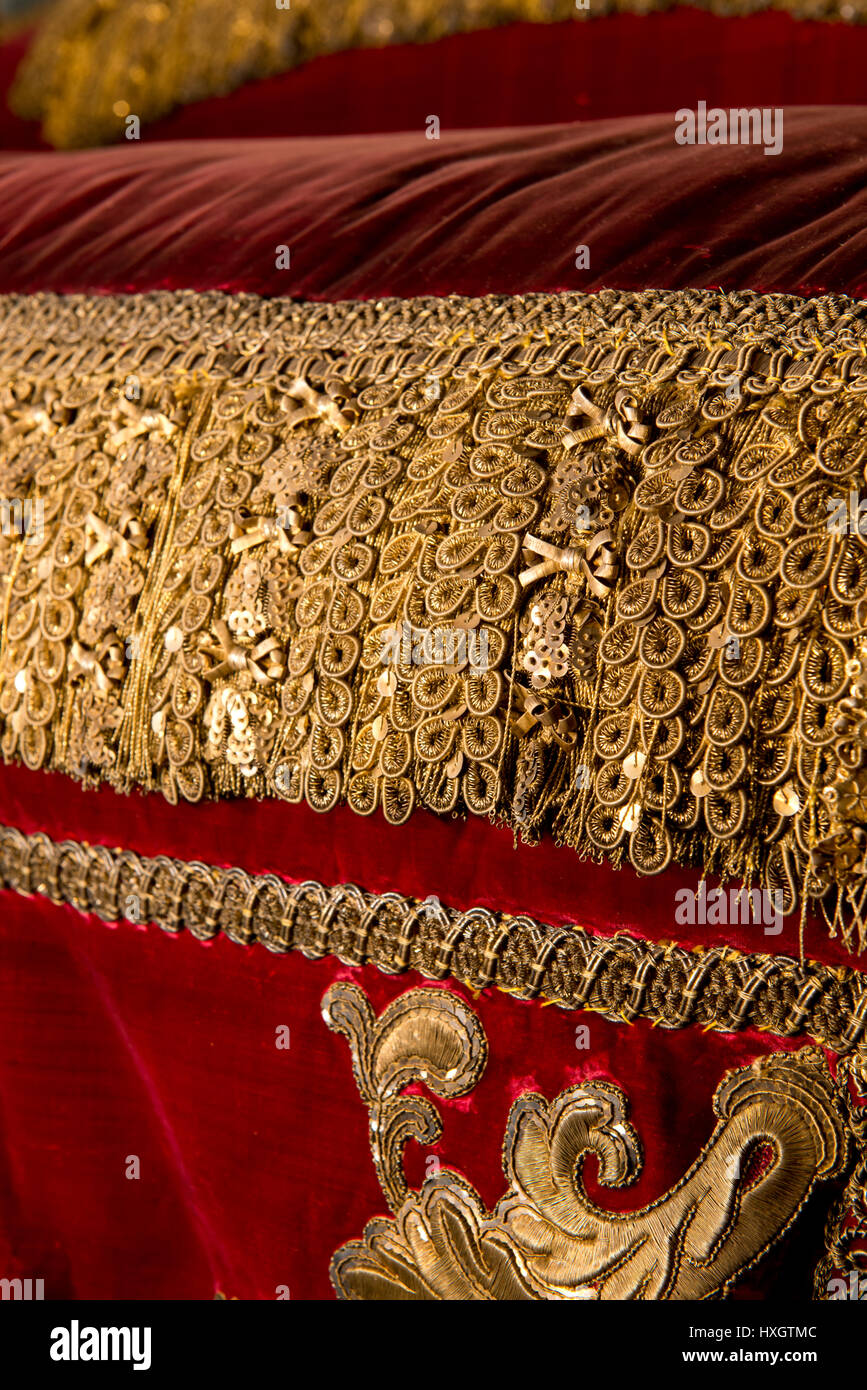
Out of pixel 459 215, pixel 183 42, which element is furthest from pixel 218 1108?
pixel 183 42

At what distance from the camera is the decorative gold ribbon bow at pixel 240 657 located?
0.58 metres

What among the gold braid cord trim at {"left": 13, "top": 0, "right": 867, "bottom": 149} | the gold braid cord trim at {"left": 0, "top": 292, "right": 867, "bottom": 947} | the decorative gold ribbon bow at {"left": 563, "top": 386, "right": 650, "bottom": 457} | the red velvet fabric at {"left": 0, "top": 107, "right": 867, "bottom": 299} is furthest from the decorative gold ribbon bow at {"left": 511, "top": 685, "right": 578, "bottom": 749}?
the gold braid cord trim at {"left": 13, "top": 0, "right": 867, "bottom": 149}

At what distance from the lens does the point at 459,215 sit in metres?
0.69

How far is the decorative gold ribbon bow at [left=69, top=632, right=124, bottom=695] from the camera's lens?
0.64 metres

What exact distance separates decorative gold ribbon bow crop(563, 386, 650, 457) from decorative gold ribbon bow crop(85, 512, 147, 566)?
0.24 metres

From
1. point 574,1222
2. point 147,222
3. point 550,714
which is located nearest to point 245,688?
point 550,714

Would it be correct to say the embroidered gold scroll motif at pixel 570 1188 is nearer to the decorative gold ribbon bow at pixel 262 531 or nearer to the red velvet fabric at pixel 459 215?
the decorative gold ribbon bow at pixel 262 531

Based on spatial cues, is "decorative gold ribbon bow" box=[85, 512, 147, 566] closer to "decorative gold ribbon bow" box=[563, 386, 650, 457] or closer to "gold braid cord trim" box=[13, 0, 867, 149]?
"decorative gold ribbon bow" box=[563, 386, 650, 457]

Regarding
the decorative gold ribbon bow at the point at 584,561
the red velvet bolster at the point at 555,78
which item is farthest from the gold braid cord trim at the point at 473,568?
the red velvet bolster at the point at 555,78

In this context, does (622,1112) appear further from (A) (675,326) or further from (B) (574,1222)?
(A) (675,326)

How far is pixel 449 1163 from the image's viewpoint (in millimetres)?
566

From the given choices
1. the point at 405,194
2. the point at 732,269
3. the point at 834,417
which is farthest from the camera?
the point at 405,194

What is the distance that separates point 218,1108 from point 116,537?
0.31 m
